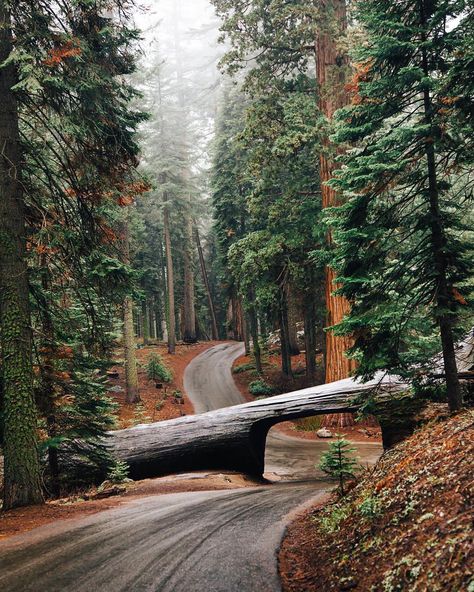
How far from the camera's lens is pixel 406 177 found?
6.11 metres

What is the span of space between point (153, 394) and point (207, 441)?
47.6 feet

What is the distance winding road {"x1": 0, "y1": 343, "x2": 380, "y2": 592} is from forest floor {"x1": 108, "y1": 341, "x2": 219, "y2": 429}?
10.6 metres

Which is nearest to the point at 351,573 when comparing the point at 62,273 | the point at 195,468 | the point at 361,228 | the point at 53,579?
the point at 53,579

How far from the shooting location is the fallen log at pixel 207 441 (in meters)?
10.4

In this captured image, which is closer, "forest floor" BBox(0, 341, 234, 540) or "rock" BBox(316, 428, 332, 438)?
"forest floor" BBox(0, 341, 234, 540)

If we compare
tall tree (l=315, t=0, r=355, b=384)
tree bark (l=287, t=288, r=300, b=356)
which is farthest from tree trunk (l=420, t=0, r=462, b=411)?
tree bark (l=287, t=288, r=300, b=356)

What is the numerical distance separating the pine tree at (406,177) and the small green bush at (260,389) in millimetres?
18380

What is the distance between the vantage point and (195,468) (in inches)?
436

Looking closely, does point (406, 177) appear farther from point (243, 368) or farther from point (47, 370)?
point (243, 368)

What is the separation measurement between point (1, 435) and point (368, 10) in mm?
8822

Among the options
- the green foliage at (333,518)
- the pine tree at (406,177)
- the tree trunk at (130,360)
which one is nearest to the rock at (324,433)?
the tree trunk at (130,360)

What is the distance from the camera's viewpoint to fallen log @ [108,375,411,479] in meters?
10.4

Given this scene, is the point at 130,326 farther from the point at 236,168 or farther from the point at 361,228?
the point at 361,228

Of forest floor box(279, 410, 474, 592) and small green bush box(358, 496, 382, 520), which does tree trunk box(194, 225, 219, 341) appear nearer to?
forest floor box(279, 410, 474, 592)
